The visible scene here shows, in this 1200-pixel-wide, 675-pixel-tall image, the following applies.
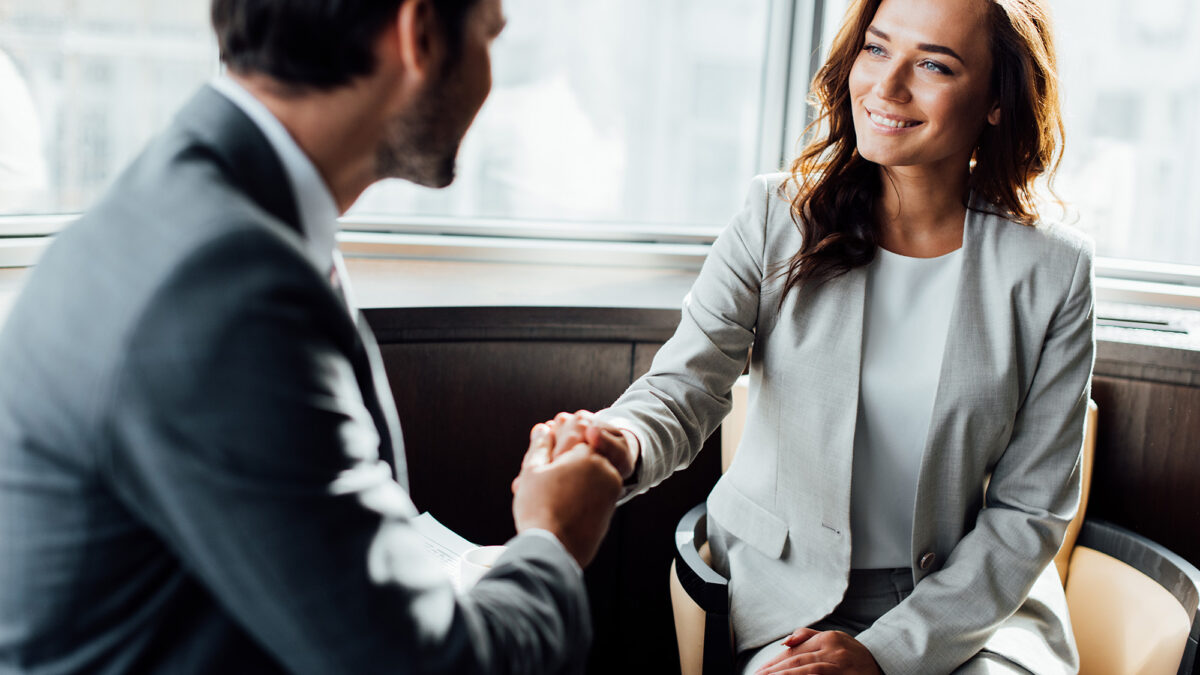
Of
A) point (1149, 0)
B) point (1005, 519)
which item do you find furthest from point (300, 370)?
point (1149, 0)

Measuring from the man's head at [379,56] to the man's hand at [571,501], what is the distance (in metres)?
0.38

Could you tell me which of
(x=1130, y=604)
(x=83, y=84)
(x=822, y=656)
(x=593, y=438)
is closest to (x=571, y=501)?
(x=593, y=438)

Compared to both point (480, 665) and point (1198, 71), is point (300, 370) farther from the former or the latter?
point (1198, 71)

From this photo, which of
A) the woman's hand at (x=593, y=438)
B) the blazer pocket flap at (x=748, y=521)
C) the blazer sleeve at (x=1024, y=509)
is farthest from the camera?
the blazer pocket flap at (x=748, y=521)

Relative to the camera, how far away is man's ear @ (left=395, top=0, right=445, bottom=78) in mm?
902

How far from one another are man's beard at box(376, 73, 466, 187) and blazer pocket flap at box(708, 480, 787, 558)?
970 millimetres

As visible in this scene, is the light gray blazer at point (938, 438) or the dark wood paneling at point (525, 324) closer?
the light gray blazer at point (938, 438)

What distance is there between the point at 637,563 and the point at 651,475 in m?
0.95

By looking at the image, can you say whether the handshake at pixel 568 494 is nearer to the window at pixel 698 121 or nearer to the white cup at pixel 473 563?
the white cup at pixel 473 563

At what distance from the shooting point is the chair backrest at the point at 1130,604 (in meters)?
1.69

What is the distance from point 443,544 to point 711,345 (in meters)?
0.64

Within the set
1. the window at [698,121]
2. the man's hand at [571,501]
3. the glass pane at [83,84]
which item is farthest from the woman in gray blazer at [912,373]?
the glass pane at [83,84]

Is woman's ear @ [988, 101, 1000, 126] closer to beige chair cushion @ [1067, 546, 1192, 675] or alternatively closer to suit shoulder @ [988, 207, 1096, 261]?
suit shoulder @ [988, 207, 1096, 261]

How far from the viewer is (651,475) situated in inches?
62.7
